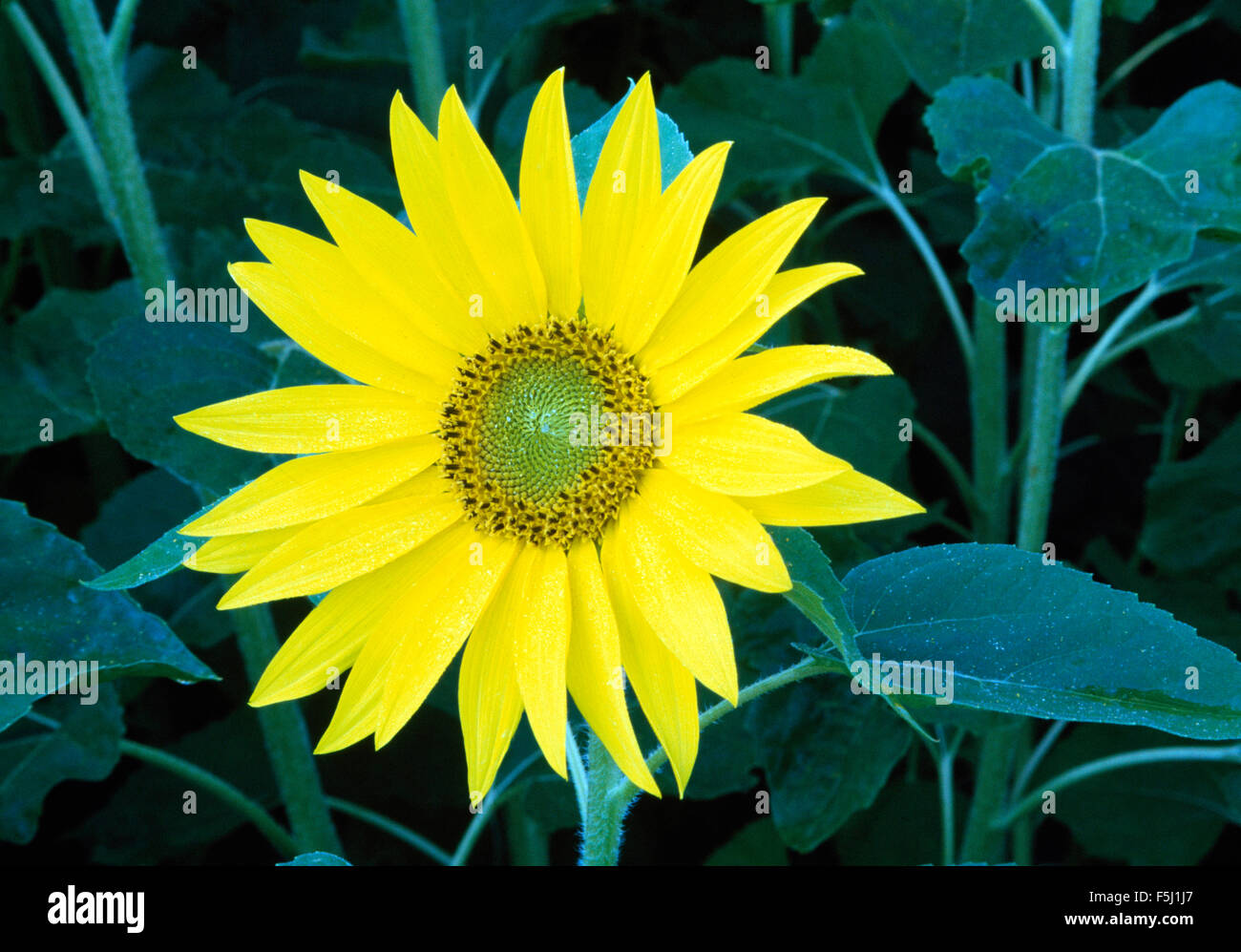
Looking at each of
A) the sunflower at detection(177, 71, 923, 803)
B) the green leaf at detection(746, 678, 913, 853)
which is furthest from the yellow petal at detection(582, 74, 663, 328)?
the green leaf at detection(746, 678, 913, 853)

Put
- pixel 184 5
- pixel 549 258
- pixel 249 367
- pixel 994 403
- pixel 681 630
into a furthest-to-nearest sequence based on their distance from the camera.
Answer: pixel 184 5 < pixel 994 403 < pixel 249 367 < pixel 549 258 < pixel 681 630

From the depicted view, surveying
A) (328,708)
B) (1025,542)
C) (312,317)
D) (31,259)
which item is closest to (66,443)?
(31,259)

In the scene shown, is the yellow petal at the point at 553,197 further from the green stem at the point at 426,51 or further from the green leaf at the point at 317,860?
the green stem at the point at 426,51

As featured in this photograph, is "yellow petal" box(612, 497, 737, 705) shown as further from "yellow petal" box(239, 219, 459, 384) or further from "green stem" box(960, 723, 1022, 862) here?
"green stem" box(960, 723, 1022, 862)

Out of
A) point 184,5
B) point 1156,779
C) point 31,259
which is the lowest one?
point 1156,779

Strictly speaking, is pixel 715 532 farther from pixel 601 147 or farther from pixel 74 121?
pixel 74 121
